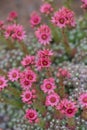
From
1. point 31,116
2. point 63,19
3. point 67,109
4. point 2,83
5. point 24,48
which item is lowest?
point 31,116

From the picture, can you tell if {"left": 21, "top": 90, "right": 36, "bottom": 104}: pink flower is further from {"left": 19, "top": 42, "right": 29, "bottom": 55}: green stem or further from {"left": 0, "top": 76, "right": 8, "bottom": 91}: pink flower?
{"left": 19, "top": 42, "right": 29, "bottom": 55}: green stem

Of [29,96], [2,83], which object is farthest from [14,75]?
[29,96]

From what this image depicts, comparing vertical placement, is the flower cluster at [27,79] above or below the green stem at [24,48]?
below

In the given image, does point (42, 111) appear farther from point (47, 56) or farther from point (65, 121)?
point (47, 56)

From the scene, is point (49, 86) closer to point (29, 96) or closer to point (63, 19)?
point (29, 96)

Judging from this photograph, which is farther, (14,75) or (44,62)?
(14,75)

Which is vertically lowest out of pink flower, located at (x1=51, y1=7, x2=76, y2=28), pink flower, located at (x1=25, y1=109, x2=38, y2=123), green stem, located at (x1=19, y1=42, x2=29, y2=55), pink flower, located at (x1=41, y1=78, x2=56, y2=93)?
pink flower, located at (x1=25, y1=109, x2=38, y2=123)

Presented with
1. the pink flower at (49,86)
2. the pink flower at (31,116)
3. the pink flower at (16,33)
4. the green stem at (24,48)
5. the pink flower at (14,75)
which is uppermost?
the pink flower at (16,33)

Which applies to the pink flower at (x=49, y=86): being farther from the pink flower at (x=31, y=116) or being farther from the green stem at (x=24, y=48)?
the green stem at (x=24, y=48)

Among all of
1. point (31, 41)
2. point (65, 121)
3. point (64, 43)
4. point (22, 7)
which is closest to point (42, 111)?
point (65, 121)

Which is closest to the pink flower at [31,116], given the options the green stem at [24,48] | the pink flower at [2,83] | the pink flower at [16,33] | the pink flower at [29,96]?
the pink flower at [29,96]

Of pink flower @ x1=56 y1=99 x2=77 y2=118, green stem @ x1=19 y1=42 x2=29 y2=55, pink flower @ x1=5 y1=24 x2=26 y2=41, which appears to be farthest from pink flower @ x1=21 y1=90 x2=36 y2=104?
green stem @ x1=19 y1=42 x2=29 y2=55
